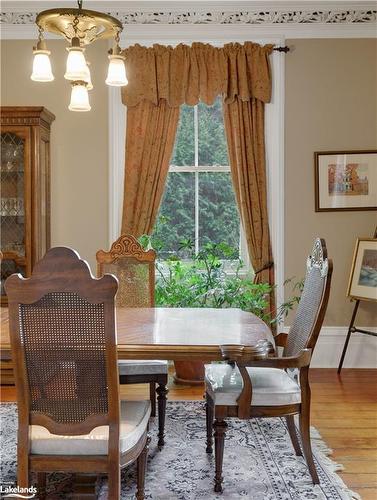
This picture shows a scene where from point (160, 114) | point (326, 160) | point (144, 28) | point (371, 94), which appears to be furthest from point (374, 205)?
point (144, 28)

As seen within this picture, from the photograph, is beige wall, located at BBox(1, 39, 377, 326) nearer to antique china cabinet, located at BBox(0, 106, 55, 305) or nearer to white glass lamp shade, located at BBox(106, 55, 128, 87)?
antique china cabinet, located at BBox(0, 106, 55, 305)

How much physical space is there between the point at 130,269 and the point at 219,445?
1500 millimetres

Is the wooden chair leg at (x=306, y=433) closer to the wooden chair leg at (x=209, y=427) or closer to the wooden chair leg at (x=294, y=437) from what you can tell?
the wooden chair leg at (x=294, y=437)

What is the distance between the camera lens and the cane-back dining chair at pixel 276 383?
2.70m

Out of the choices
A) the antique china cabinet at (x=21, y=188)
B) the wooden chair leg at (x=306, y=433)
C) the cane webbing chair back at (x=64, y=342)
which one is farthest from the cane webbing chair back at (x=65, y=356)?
the antique china cabinet at (x=21, y=188)

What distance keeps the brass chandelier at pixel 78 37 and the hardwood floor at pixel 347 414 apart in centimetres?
213

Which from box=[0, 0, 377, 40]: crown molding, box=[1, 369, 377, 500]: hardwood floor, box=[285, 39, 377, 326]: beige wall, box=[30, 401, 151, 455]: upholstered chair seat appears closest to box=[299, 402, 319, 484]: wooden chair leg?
box=[1, 369, 377, 500]: hardwood floor

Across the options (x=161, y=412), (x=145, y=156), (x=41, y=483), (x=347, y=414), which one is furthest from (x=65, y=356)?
(x=145, y=156)

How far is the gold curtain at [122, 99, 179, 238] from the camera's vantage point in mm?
5141

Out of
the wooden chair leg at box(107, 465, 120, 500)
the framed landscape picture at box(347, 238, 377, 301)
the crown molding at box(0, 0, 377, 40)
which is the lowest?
the wooden chair leg at box(107, 465, 120, 500)

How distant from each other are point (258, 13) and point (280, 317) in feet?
7.97

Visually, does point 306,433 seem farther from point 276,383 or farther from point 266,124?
point 266,124

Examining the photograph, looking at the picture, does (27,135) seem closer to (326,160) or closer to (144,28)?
(144,28)

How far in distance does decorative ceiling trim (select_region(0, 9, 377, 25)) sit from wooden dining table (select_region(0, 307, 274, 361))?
2.69 metres
